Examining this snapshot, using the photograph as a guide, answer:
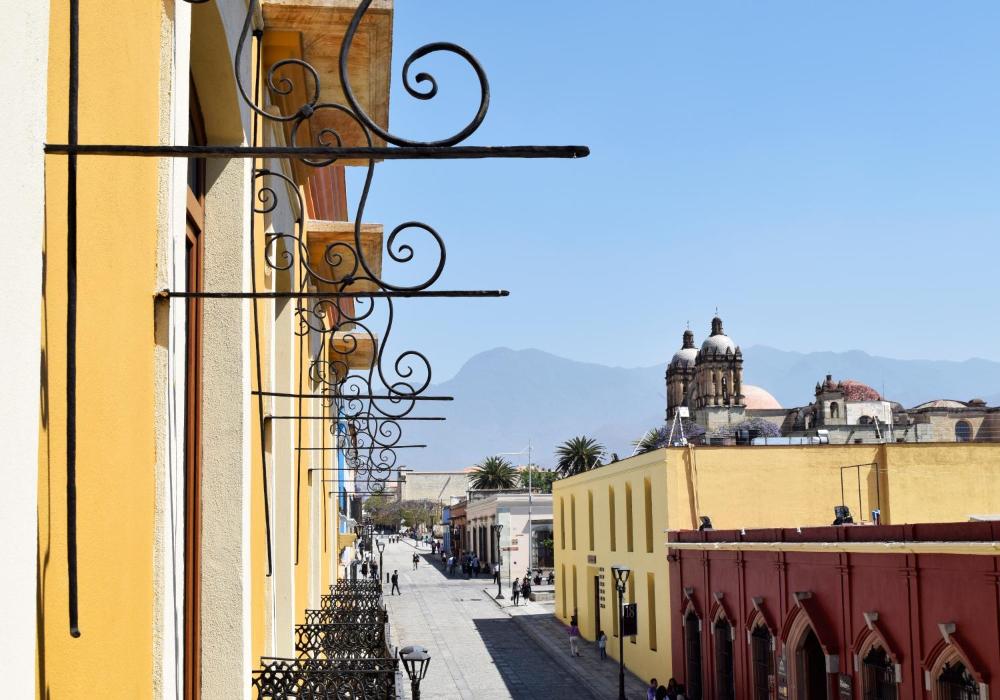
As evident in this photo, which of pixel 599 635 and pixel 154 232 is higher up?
pixel 154 232

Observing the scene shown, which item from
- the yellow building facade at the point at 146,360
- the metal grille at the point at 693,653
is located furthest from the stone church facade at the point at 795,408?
the yellow building facade at the point at 146,360

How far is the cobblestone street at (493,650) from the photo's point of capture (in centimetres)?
2880

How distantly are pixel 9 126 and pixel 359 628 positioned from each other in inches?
362

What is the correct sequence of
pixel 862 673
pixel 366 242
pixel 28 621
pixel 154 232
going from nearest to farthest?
pixel 28 621 → pixel 154 232 → pixel 366 242 → pixel 862 673

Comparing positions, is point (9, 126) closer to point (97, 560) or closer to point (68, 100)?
point (68, 100)

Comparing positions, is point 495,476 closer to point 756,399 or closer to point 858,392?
point 756,399

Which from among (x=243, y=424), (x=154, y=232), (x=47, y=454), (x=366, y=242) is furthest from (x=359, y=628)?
(x=47, y=454)

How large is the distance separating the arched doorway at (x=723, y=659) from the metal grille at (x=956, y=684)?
28.9 feet

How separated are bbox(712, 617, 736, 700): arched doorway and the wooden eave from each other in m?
17.2

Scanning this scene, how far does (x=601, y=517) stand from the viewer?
35.2 meters

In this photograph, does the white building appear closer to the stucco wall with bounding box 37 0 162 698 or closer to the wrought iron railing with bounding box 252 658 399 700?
the wrought iron railing with bounding box 252 658 399 700

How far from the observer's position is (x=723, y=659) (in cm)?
2356

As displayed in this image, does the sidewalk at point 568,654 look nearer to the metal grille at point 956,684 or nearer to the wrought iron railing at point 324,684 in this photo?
the metal grille at point 956,684

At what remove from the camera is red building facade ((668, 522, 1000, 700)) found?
13.8 m
